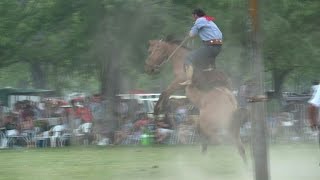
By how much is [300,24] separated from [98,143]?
777 cm

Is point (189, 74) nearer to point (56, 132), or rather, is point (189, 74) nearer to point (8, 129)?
point (56, 132)

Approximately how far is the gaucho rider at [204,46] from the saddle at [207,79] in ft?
0.25

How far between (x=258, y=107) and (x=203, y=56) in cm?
566

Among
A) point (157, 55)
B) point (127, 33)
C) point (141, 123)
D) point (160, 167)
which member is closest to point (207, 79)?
point (157, 55)

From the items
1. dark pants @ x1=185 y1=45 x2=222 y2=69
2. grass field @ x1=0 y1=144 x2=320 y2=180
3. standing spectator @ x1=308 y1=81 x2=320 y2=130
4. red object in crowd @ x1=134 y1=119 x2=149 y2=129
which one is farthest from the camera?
red object in crowd @ x1=134 y1=119 x2=149 y2=129

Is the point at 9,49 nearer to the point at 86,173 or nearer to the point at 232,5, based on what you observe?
the point at 232,5

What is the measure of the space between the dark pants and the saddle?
0.11m

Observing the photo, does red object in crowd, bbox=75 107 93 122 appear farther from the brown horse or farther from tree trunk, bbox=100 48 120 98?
the brown horse

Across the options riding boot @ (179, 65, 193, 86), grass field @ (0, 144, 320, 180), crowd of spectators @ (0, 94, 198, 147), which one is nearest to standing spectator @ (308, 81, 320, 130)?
grass field @ (0, 144, 320, 180)

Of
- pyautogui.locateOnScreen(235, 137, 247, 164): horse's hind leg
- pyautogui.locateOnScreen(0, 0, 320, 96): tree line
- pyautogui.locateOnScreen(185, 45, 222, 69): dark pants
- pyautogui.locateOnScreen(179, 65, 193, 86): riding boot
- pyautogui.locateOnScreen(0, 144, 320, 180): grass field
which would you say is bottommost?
pyautogui.locateOnScreen(0, 144, 320, 180): grass field

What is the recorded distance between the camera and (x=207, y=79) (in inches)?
494

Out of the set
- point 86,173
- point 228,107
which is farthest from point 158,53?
point 86,173

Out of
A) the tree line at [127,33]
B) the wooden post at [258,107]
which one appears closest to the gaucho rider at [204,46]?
the wooden post at [258,107]

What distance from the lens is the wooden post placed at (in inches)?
260
